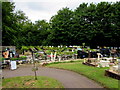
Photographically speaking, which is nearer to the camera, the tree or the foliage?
the foliage

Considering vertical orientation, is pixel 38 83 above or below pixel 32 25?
below

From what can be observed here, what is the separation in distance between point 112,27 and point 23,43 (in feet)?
59.8

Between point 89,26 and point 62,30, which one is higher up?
point 89,26

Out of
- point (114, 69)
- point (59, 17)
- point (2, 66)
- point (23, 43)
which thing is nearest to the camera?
point (114, 69)

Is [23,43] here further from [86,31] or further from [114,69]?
[114,69]

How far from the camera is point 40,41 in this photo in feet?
101

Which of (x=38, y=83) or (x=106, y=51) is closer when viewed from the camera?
(x=38, y=83)

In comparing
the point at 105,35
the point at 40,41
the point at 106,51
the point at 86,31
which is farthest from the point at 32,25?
the point at 106,51

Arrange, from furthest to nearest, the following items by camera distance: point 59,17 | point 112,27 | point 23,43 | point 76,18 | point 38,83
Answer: point 23,43 → point 59,17 → point 76,18 → point 112,27 → point 38,83

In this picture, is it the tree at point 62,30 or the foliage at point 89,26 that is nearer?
the foliage at point 89,26

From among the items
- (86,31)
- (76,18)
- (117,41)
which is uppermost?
Result: (76,18)

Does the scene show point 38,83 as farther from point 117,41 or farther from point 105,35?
point 117,41

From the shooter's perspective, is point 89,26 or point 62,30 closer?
point 89,26

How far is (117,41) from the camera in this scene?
24625 mm
